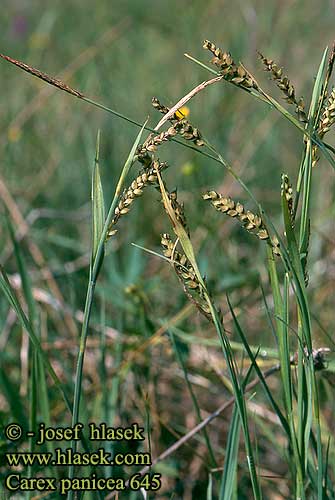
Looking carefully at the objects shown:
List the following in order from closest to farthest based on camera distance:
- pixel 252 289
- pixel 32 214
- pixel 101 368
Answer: pixel 101 368, pixel 252 289, pixel 32 214

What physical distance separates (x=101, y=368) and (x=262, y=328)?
20.2 inches

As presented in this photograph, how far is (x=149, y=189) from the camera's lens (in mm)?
2172

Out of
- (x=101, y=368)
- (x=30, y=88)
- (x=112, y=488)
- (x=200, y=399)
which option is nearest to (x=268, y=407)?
(x=200, y=399)

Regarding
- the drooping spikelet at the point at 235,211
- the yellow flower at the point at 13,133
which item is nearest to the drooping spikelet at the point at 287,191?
the drooping spikelet at the point at 235,211

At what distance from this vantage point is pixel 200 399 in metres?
1.49

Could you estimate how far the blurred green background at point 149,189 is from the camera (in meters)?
1.44

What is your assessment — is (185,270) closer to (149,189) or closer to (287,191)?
(287,191)

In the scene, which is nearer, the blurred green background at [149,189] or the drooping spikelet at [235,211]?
the drooping spikelet at [235,211]

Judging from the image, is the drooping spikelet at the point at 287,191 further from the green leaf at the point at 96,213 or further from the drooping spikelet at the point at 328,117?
the green leaf at the point at 96,213

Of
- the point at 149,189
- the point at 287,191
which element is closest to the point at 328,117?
the point at 287,191

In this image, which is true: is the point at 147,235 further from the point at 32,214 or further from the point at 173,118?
the point at 173,118

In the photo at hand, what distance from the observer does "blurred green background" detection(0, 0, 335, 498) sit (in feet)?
4.74

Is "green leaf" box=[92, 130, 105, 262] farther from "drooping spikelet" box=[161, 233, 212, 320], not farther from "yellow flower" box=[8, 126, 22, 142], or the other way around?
"yellow flower" box=[8, 126, 22, 142]

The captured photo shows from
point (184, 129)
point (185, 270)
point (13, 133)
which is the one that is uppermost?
point (13, 133)
